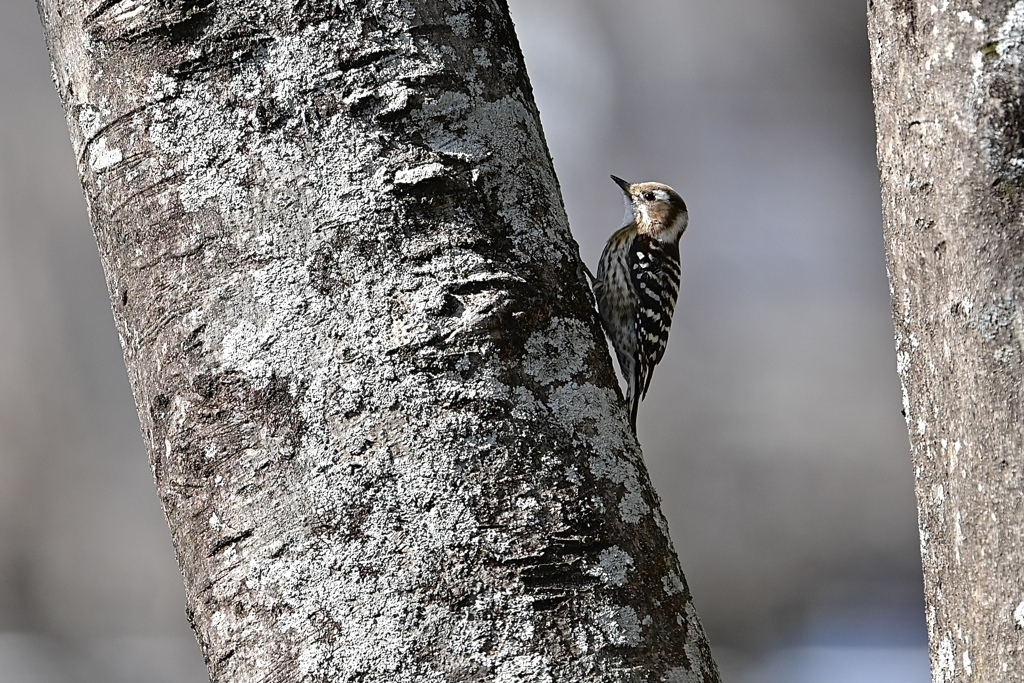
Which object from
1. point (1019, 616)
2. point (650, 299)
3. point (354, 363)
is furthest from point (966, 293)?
point (650, 299)

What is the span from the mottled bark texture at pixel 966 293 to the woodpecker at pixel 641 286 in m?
2.51

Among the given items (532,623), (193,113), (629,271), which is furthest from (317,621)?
(629,271)

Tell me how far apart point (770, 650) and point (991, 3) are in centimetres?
610

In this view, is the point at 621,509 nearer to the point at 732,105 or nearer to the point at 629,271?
the point at 629,271

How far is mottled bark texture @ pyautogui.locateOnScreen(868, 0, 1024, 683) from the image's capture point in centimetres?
131

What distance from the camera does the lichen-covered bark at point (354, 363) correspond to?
1093 mm

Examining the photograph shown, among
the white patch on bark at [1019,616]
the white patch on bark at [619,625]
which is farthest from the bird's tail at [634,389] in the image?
the white patch on bark at [619,625]

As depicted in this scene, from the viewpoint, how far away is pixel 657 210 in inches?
180

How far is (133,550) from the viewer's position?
6887mm

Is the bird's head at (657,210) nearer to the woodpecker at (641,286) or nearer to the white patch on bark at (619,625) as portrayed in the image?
the woodpecker at (641,286)

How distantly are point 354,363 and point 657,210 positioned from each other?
3589mm

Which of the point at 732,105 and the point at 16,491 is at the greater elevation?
the point at 732,105

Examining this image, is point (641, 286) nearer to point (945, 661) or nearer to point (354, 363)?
point (945, 661)

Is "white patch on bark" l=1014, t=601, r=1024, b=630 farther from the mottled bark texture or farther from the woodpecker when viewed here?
the woodpecker
